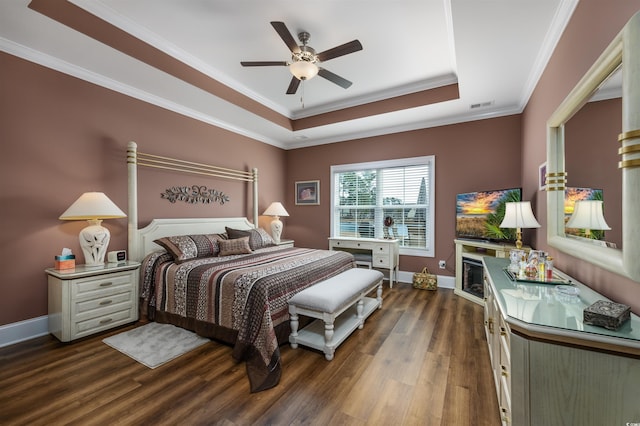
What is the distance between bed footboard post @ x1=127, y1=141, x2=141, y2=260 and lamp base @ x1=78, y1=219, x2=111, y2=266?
1.22ft

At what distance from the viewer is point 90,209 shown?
2584mm

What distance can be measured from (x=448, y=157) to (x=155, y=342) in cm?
461

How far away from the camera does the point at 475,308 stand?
11.1 ft

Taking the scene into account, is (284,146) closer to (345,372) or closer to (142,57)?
(142,57)

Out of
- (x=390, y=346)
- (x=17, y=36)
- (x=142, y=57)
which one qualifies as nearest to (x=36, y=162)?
(x=17, y=36)

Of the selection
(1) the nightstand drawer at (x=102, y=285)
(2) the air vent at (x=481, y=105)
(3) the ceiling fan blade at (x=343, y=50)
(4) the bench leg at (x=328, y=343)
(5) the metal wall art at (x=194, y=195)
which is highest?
(2) the air vent at (x=481, y=105)

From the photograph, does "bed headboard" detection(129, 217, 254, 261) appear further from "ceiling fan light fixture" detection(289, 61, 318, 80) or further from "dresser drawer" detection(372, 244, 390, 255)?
"ceiling fan light fixture" detection(289, 61, 318, 80)

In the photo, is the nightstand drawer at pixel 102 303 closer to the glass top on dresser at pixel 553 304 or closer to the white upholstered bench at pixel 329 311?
the white upholstered bench at pixel 329 311

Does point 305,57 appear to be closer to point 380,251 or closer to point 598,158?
point 598,158

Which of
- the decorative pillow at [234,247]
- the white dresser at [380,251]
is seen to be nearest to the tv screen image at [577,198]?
the white dresser at [380,251]

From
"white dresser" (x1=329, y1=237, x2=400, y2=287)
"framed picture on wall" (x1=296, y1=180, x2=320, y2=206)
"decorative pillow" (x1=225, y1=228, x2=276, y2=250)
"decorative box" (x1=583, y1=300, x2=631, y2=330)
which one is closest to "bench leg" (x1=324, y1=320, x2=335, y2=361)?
"decorative box" (x1=583, y1=300, x2=631, y2=330)

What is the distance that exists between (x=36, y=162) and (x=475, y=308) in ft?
16.9

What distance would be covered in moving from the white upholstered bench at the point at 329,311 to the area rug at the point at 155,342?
3.12ft

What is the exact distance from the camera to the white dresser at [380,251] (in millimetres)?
4352
